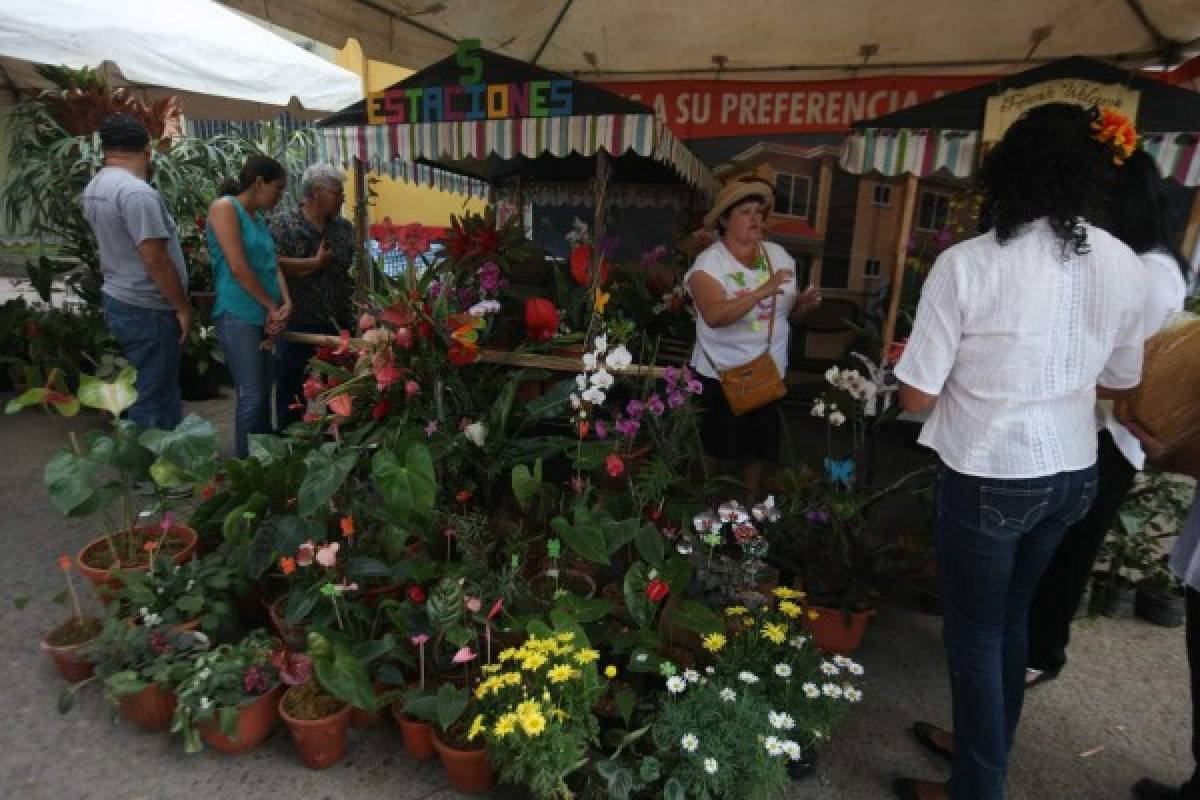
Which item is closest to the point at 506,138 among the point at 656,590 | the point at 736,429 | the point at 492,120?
the point at 492,120

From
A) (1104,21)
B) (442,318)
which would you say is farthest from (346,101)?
(1104,21)

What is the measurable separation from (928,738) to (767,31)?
13.7ft

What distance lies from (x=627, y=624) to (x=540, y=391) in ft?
3.80

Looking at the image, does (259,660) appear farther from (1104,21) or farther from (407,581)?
(1104,21)

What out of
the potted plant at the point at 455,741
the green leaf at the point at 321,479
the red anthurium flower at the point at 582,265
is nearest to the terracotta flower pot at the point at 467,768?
the potted plant at the point at 455,741

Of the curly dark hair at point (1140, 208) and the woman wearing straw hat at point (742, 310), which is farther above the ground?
the curly dark hair at point (1140, 208)

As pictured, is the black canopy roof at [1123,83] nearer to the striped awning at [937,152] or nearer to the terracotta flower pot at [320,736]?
the striped awning at [937,152]

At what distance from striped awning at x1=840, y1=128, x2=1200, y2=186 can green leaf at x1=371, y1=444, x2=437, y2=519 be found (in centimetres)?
211

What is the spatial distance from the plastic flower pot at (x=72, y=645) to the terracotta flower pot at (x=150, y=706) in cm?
26

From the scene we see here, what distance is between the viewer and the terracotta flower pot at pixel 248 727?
1.96 m

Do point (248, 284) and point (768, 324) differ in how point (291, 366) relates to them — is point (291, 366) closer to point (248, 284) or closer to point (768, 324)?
point (248, 284)

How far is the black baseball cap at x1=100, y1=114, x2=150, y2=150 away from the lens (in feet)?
10.4

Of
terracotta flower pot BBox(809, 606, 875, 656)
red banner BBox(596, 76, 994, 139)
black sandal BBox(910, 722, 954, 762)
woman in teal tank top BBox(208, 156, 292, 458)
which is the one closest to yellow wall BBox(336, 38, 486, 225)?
red banner BBox(596, 76, 994, 139)

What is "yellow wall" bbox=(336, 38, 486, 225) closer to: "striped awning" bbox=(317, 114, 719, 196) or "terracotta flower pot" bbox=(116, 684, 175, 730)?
"striped awning" bbox=(317, 114, 719, 196)
